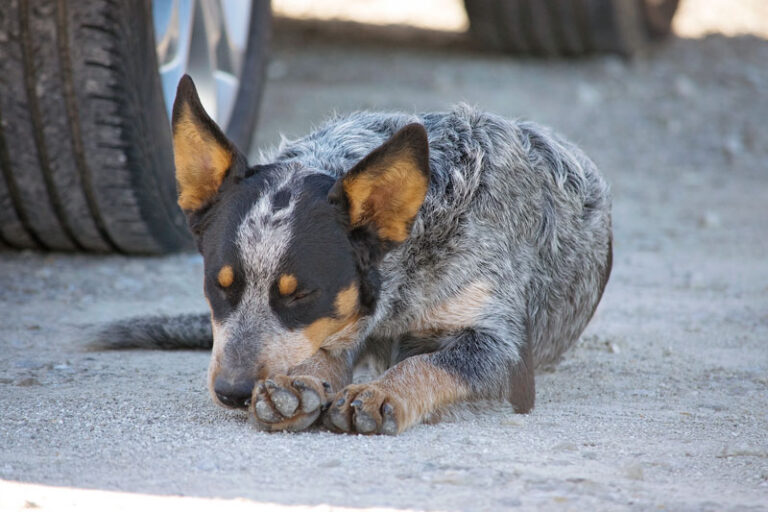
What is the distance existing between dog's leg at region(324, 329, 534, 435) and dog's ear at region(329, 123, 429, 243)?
466 millimetres

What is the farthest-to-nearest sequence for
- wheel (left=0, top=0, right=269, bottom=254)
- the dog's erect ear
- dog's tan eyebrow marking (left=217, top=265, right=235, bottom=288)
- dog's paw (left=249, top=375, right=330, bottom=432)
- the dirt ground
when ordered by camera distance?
1. wheel (left=0, top=0, right=269, bottom=254)
2. the dog's erect ear
3. dog's tan eyebrow marking (left=217, top=265, right=235, bottom=288)
4. dog's paw (left=249, top=375, right=330, bottom=432)
5. the dirt ground

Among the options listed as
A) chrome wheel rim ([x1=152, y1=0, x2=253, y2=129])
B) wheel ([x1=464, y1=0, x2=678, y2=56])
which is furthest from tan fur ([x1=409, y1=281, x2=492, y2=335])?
wheel ([x1=464, y1=0, x2=678, y2=56])

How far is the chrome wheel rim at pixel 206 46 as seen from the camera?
532cm

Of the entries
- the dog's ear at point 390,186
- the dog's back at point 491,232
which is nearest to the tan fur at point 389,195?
the dog's ear at point 390,186

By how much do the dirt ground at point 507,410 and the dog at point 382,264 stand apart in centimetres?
13

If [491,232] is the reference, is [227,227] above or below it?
above

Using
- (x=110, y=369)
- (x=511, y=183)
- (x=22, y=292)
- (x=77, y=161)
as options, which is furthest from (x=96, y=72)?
(x=511, y=183)

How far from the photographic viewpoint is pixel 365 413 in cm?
331

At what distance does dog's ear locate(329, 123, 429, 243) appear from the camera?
3357 mm

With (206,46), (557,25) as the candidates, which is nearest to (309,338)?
(206,46)

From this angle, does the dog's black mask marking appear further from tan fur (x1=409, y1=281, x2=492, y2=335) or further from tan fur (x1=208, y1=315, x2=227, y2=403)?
tan fur (x1=409, y1=281, x2=492, y2=335)

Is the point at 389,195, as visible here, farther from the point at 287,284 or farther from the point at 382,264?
the point at 287,284

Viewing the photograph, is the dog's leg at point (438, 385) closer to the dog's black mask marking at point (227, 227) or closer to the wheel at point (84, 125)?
the dog's black mask marking at point (227, 227)

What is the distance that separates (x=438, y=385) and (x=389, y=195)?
66cm
